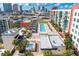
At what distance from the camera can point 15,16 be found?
2324mm

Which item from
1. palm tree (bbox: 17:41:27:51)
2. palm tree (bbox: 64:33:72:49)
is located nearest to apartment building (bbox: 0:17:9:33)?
palm tree (bbox: 17:41:27:51)

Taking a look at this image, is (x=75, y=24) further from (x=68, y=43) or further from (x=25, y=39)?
(x=25, y=39)

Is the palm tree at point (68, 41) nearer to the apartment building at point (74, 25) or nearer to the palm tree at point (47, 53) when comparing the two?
the apartment building at point (74, 25)

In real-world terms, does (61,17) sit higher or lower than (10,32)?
higher

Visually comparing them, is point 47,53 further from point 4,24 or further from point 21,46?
point 4,24

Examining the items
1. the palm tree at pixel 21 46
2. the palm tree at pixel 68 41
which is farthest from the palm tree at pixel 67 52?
the palm tree at pixel 21 46

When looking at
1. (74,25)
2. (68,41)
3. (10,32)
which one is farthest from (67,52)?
(10,32)

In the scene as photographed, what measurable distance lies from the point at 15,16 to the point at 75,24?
648mm

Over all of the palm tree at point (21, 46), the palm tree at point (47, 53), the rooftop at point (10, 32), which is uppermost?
the rooftop at point (10, 32)

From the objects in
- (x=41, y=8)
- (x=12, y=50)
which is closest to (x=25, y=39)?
(x=12, y=50)

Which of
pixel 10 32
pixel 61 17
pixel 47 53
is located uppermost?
pixel 61 17

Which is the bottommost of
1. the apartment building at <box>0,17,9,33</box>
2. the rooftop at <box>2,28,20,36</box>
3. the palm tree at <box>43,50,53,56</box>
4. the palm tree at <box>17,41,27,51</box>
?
the palm tree at <box>43,50,53,56</box>

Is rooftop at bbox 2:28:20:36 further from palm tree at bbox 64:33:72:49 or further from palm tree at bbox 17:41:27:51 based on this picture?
palm tree at bbox 64:33:72:49

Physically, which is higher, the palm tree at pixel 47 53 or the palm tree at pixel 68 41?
the palm tree at pixel 68 41
